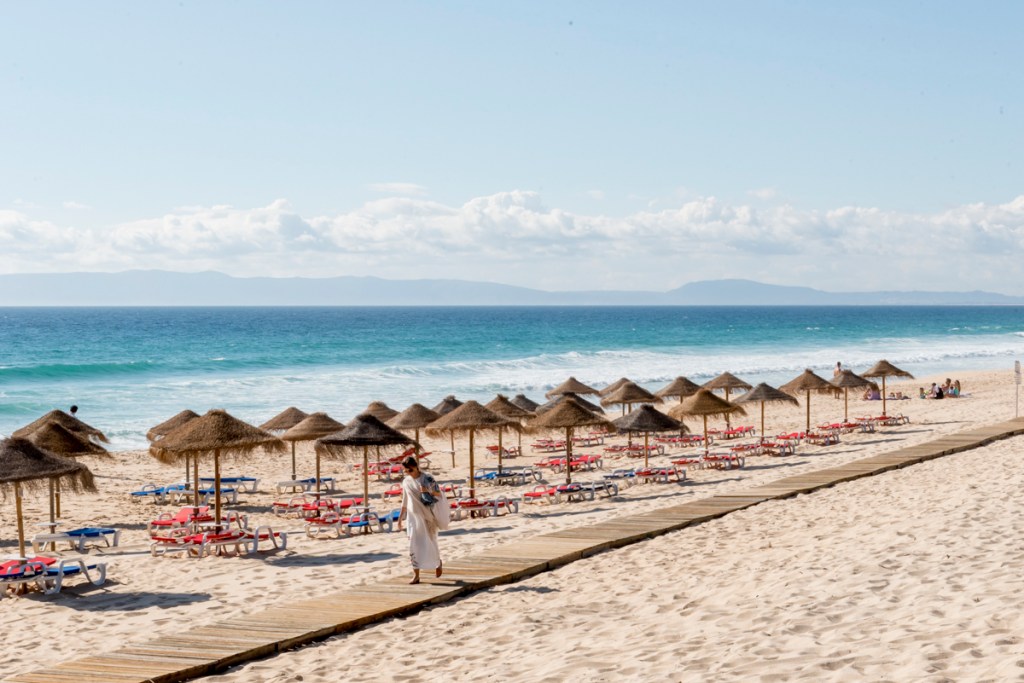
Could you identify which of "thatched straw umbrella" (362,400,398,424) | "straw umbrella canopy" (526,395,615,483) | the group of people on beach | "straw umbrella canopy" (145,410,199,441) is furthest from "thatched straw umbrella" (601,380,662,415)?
the group of people on beach

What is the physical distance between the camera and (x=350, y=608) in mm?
8648

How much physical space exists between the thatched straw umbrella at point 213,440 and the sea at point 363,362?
1676 centimetres

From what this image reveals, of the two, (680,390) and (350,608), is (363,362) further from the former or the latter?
(350,608)

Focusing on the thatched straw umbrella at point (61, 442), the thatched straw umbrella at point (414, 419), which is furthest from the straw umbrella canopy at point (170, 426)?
the thatched straw umbrella at point (414, 419)

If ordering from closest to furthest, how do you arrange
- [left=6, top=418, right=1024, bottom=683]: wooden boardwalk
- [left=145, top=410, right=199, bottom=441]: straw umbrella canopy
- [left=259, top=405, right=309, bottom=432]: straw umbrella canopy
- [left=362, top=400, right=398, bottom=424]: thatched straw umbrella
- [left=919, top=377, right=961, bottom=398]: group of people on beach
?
[left=6, top=418, right=1024, bottom=683]: wooden boardwalk < [left=145, top=410, right=199, bottom=441]: straw umbrella canopy < [left=259, top=405, right=309, bottom=432]: straw umbrella canopy < [left=362, top=400, right=398, bottom=424]: thatched straw umbrella < [left=919, top=377, right=961, bottom=398]: group of people on beach

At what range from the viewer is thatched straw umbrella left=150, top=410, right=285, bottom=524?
504 inches

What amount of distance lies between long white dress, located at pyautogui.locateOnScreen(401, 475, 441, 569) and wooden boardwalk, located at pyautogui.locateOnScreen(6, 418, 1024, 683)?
252 millimetres

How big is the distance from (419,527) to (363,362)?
55368mm

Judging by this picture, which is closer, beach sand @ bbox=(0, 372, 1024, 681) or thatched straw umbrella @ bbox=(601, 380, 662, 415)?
beach sand @ bbox=(0, 372, 1024, 681)

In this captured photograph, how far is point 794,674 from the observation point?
19.5 feet

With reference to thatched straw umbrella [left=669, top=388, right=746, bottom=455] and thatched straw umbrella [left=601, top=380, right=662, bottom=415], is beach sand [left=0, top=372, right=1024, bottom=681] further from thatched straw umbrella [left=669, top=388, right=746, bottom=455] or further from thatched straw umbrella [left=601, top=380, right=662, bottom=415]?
thatched straw umbrella [left=601, top=380, right=662, bottom=415]

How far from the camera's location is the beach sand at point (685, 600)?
6.45 metres

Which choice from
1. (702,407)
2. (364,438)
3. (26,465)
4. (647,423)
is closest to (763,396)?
(702,407)

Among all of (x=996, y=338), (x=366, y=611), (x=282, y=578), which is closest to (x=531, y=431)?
(x=282, y=578)
